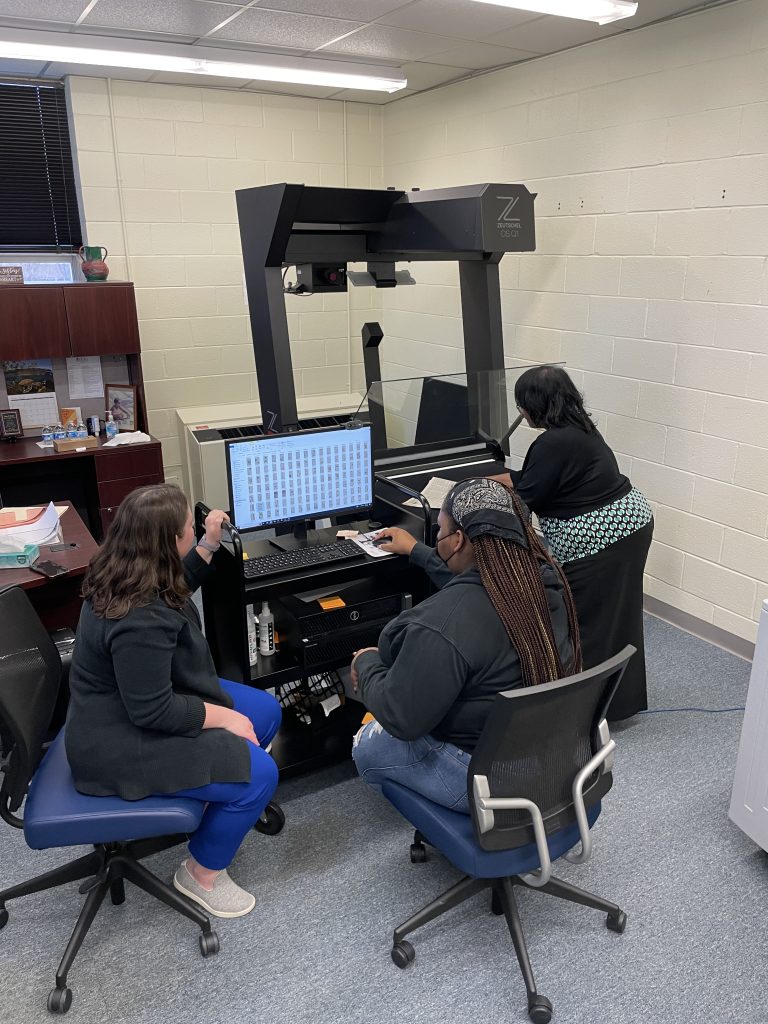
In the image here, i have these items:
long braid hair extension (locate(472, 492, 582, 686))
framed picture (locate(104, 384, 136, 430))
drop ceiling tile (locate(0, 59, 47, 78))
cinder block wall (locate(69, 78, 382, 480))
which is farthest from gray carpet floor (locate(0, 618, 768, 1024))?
drop ceiling tile (locate(0, 59, 47, 78))

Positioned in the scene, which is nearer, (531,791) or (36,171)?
(531,791)

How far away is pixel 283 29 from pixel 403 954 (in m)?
3.53

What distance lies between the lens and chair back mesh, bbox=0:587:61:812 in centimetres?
168

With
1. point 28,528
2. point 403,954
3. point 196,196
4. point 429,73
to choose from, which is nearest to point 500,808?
point 403,954

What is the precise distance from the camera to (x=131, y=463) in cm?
420

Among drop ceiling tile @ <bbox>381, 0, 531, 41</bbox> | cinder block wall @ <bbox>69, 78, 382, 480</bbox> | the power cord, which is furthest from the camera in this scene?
cinder block wall @ <bbox>69, 78, 382, 480</bbox>

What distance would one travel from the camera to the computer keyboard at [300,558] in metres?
2.28

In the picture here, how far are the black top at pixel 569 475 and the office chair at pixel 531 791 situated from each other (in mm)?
1005

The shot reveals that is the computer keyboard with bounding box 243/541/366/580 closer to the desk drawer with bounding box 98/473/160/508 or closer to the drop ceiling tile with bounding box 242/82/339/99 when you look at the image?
the desk drawer with bounding box 98/473/160/508

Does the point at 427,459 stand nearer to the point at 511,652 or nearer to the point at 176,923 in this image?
the point at 511,652

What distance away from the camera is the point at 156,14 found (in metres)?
3.08

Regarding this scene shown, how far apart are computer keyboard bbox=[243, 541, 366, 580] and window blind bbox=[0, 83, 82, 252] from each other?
307 cm

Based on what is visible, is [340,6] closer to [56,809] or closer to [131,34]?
[131,34]

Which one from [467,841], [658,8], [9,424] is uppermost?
[658,8]
